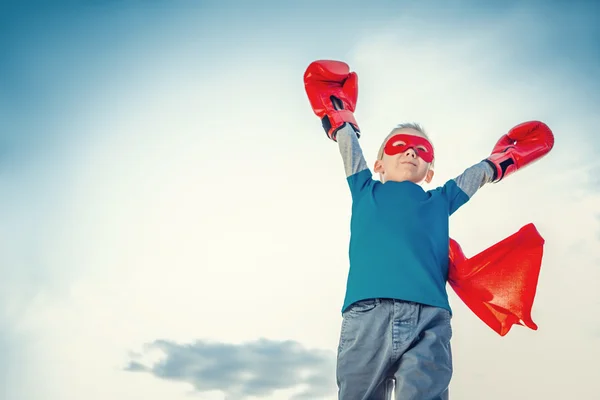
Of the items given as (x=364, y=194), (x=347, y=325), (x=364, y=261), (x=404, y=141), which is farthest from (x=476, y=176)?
(x=347, y=325)

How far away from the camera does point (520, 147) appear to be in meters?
3.69

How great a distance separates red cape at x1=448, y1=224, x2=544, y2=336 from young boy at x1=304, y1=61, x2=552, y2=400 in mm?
138

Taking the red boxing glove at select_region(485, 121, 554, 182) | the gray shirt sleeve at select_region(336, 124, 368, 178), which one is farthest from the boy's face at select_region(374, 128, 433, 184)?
the red boxing glove at select_region(485, 121, 554, 182)

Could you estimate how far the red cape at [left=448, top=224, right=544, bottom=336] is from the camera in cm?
304

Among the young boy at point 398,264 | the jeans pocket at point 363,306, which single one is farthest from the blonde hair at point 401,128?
the jeans pocket at point 363,306

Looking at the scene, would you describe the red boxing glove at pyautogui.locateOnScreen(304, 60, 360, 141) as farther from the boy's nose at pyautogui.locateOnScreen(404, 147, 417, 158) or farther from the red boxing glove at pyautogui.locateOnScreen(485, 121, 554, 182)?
the red boxing glove at pyautogui.locateOnScreen(485, 121, 554, 182)

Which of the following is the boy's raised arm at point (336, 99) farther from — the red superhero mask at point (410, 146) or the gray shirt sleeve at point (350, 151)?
the red superhero mask at point (410, 146)

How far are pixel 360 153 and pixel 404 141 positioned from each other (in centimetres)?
23

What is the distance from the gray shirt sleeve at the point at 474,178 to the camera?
3268 mm

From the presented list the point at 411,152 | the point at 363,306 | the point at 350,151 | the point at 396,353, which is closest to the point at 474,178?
the point at 411,152

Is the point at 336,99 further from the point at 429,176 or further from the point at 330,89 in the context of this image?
the point at 429,176

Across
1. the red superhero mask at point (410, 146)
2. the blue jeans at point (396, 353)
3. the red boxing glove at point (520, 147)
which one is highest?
the red boxing glove at point (520, 147)

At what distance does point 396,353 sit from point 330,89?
1681 mm

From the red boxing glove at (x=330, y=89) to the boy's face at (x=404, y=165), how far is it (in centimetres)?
32
